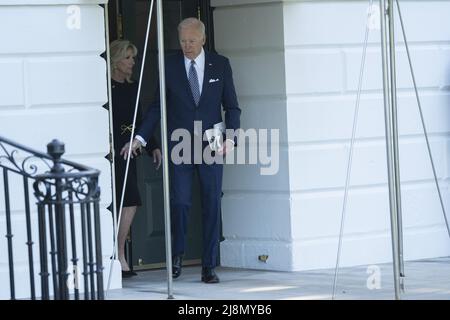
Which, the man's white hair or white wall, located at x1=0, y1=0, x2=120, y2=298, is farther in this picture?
the man's white hair

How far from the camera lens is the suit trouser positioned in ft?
34.3

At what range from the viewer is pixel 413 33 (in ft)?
37.4

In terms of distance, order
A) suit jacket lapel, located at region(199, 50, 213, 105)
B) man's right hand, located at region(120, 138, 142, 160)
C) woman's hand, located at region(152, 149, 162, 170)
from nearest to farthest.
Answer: man's right hand, located at region(120, 138, 142, 160), suit jacket lapel, located at region(199, 50, 213, 105), woman's hand, located at region(152, 149, 162, 170)

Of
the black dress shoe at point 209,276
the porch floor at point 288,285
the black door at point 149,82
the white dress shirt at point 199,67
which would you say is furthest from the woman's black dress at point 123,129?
the black dress shoe at point 209,276

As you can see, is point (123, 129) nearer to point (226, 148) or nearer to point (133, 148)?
point (133, 148)

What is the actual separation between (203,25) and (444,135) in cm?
253

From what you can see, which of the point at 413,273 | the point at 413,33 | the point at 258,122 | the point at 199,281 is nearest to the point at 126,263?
the point at 199,281

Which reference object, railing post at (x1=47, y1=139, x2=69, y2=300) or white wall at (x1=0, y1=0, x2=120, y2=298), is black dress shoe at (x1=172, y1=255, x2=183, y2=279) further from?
railing post at (x1=47, y1=139, x2=69, y2=300)

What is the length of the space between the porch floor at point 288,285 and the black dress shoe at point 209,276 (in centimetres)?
6

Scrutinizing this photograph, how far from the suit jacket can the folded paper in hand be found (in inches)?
1.7

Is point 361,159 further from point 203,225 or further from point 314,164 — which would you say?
point 203,225

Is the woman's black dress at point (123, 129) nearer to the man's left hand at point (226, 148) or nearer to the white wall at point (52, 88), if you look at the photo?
the white wall at point (52, 88)

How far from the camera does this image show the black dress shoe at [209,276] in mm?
10414

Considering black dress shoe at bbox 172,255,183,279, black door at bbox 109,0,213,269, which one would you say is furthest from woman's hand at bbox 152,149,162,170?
black dress shoe at bbox 172,255,183,279
